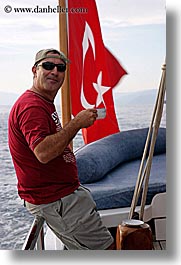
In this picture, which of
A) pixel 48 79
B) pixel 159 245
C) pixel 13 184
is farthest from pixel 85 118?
pixel 159 245

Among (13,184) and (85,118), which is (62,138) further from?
(13,184)

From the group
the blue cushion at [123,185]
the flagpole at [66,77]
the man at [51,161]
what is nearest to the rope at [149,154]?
the blue cushion at [123,185]

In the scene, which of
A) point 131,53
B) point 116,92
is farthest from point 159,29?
point 116,92

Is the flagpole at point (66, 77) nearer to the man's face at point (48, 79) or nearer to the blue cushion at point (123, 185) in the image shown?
the man's face at point (48, 79)

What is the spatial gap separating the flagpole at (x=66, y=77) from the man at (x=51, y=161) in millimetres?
15

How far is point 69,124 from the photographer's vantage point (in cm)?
169

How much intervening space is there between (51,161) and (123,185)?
8.6 inches

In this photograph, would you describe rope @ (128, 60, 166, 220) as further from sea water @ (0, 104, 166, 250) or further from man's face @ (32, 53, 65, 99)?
man's face @ (32, 53, 65, 99)

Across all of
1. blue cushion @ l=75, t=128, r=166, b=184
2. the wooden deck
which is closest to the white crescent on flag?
blue cushion @ l=75, t=128, r=166, b=184

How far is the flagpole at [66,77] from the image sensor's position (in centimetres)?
168

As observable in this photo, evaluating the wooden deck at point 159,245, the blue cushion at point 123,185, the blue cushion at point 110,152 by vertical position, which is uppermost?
the blue cushion at point 110,152

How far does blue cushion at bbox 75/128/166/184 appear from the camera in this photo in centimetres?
170

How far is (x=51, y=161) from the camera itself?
1.67 m

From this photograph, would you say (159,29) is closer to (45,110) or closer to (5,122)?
(45,110)
